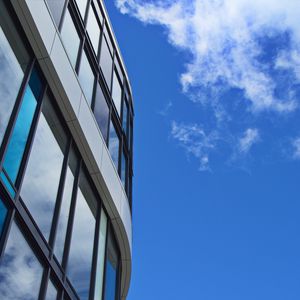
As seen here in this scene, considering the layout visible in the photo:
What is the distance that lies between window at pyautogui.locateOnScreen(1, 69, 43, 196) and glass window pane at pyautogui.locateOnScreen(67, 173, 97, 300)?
2.82m

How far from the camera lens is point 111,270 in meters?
14.8

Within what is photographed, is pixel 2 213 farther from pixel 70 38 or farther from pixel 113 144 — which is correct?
pixel 113 144

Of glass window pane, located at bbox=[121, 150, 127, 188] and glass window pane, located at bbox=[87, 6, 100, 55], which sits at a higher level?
glass window pane, located at bbox=[87, 6, 100, 55]

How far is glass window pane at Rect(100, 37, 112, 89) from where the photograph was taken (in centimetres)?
1720

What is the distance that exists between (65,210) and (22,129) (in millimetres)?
2427

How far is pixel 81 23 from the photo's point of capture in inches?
605

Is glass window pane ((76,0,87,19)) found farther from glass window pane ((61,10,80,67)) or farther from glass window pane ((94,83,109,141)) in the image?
glass window pane ((94,83,109,141))

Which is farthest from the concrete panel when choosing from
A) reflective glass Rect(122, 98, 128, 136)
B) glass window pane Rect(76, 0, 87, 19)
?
reflective glass Rect(122, 98, 128, 136)

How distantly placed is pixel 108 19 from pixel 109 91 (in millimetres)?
3812

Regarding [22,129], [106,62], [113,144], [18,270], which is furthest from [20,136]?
[106,62]

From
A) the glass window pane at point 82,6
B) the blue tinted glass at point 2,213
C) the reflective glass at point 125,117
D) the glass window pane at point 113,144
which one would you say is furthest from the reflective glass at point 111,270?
the glass window pane at point 82,6

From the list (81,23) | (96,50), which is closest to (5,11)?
(81,23)

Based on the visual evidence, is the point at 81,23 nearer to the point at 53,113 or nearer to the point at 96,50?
the point at 96,50

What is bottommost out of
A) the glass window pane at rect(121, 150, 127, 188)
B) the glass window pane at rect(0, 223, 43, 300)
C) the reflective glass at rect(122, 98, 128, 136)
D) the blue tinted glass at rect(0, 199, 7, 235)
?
the glass window pane at rect(0, 223, 43, 300)
